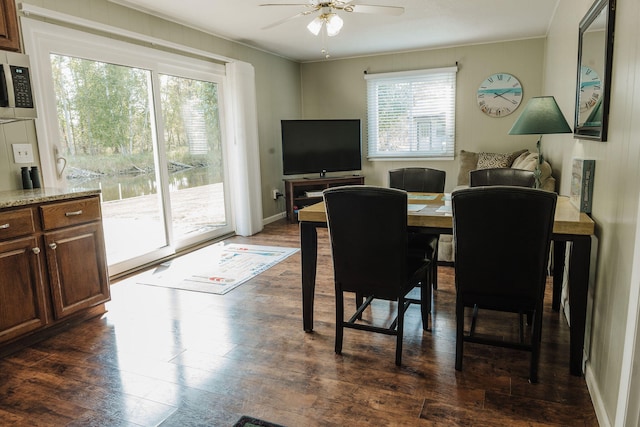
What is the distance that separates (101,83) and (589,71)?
146 inches

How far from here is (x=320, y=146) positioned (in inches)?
250

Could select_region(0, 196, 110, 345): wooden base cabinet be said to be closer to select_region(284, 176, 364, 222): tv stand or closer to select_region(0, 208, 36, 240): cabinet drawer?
select_region(0, 208, 36, 240): cabinet drawer

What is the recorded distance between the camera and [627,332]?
1.41m

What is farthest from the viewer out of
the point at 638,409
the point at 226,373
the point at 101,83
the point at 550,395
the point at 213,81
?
the point at 213,81

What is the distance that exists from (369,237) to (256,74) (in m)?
4.33

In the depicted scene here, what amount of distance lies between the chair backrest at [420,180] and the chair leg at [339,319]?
60.0 inches

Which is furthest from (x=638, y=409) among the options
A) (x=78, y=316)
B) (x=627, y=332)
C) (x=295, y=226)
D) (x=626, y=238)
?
(x=295, y=226)

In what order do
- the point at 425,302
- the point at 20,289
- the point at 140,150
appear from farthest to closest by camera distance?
the point at 140,150 → the point at 425,302 → the point at 20,289

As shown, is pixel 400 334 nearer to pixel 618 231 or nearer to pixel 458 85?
pixel 618 231

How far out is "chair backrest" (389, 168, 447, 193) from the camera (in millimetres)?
3512

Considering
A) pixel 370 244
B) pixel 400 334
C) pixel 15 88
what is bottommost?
pixel 400 334

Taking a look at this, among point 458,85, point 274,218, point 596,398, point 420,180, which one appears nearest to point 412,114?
point 458,85

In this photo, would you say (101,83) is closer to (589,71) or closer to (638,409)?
(589,71)

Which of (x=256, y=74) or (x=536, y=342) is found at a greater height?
(x=256, y=74)
